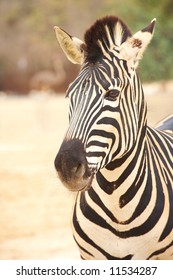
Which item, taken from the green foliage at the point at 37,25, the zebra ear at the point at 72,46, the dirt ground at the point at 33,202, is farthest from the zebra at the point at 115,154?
the green foliage at the point at 37,25

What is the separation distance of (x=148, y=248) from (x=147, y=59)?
2024cm

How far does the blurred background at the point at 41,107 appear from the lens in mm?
9391

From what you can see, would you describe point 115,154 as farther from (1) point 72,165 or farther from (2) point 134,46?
(2) point 134,46

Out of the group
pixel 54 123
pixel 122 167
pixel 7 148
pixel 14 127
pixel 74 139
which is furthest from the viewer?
pixel 54 123

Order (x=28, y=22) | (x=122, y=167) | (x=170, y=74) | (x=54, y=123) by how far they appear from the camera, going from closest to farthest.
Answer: (x=122, y=167) → (x=54, y=123) → (x=170, y=74) → (x=28, y=22)

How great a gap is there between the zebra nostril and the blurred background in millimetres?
428

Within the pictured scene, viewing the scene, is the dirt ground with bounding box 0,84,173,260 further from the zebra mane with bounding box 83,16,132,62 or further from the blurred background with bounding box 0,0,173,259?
the zebra mane with bounding box 83,16,132,62

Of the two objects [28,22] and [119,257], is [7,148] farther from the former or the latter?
[28,22]

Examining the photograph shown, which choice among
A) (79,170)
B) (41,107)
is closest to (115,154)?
(79,170)

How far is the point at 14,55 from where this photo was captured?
4716 centimetres

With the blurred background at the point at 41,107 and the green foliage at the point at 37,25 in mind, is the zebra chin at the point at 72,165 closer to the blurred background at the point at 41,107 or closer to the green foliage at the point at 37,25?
the blurred background at the point at 41,107

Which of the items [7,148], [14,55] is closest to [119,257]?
[7,148]

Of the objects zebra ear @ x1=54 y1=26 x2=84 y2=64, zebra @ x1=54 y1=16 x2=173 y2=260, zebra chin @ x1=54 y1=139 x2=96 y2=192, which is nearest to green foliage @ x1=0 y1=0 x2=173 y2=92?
zebra ear @ x1=54 y1=26 x2=84 y2=64

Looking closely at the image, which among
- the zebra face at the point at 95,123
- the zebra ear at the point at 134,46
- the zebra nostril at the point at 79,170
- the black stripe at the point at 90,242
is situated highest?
the zebra ear at the point at 134,46
